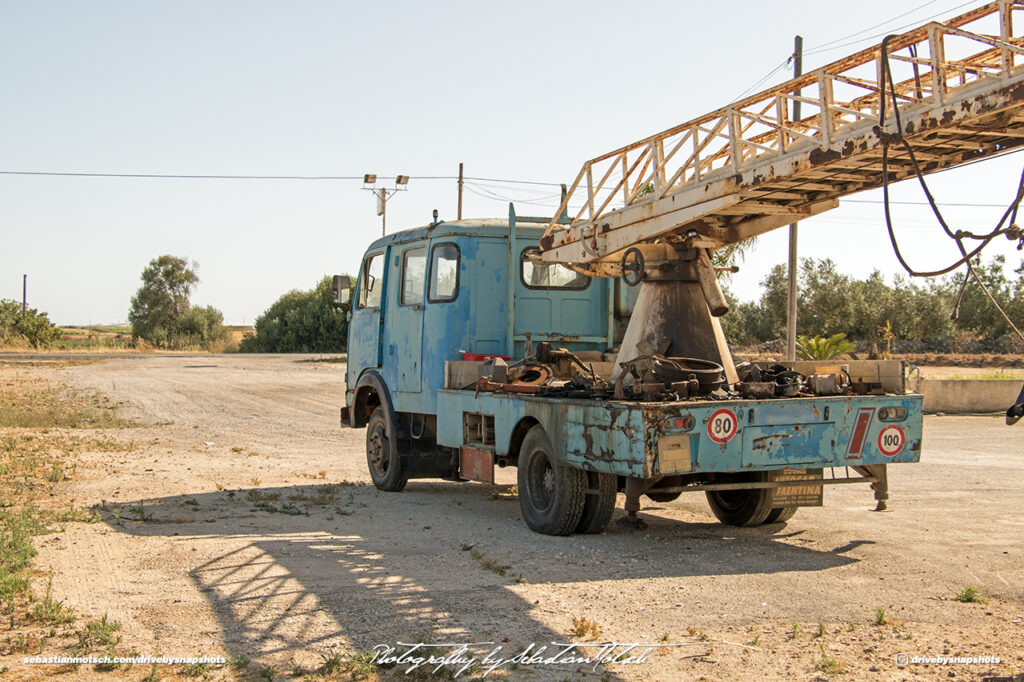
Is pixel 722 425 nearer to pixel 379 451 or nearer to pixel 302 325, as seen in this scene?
pixel 379 451

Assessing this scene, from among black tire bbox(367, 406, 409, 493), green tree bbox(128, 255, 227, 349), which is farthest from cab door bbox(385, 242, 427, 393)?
green tree bbox(128, 255, 227, 349)

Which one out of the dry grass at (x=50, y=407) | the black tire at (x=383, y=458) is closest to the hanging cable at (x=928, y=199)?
the black tire at (x=383, y=458)

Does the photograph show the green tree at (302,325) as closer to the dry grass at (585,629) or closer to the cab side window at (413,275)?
the cab side window at (413,275)

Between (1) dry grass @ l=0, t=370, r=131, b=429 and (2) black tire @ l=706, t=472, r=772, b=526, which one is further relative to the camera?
(1) dry grass @ l=0, t=370, r=131, b=429

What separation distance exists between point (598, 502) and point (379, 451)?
14.3ft

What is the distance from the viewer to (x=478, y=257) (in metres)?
10.9

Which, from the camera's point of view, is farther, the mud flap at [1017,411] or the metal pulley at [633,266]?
the metal pulley at [633,266]

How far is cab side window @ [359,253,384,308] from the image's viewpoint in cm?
1246

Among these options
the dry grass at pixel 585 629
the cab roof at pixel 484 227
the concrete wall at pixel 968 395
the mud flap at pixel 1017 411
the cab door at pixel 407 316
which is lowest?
the dry grass at pixel 585 629

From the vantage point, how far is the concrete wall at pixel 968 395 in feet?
75.0

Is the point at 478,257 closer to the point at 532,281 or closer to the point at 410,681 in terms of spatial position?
the point at 532,281

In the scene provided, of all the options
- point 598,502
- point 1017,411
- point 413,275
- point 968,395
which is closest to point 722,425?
point 598,502

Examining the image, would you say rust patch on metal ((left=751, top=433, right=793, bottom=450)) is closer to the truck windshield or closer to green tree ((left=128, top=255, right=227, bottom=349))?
the truck windshield

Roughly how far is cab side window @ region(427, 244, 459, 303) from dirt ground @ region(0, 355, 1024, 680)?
223cm
